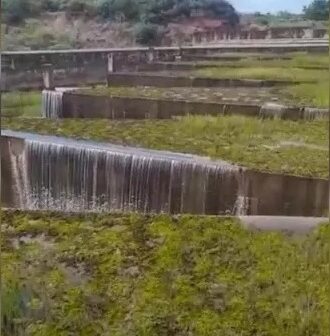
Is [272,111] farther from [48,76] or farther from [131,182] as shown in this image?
[48,76]

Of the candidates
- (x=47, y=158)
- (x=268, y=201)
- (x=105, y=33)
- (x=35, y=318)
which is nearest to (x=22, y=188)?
(x=47, y=158)

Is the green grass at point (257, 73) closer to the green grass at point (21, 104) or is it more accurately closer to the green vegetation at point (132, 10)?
the green vegetation at point (132, 10)

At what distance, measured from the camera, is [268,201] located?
148cm

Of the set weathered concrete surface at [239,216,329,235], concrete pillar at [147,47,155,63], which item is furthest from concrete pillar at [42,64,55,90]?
weathered concrete surface at [239,216,329,235]

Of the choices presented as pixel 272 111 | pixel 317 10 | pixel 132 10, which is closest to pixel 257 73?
pixel 272 111

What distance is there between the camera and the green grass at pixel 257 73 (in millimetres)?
1549

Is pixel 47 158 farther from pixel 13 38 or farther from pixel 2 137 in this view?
pixel 13 38

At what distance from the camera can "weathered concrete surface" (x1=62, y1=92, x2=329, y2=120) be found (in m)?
1.55

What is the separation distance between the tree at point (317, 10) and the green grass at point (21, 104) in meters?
0.64

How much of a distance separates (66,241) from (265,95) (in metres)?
0.56

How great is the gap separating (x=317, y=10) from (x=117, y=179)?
569mm

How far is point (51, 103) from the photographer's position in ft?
5.34

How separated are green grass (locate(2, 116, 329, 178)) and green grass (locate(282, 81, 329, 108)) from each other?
5 centimetres

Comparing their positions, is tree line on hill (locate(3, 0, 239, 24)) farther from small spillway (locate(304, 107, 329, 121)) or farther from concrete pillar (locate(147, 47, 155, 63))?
small spillway (locate(304, 107, 329, 121))
